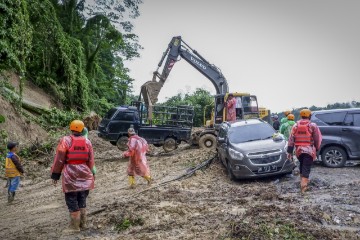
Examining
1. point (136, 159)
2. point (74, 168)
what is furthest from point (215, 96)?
point (74, 168)

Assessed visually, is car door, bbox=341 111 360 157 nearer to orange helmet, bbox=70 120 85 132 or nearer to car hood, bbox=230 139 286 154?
car hood, bbox=230 139 286 154

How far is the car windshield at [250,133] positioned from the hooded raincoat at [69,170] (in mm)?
5704

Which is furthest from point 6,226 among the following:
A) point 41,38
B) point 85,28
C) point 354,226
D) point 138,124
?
point 85,28

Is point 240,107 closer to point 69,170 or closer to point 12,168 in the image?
point 12,168

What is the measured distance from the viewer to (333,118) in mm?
12188

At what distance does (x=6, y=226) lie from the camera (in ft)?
24.9

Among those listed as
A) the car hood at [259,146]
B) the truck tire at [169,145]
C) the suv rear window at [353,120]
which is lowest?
the truck tire at [169,145]

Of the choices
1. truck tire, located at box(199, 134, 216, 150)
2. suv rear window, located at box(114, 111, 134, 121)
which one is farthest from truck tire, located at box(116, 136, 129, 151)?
truck tire, located at box(199, 134, 216, 150)

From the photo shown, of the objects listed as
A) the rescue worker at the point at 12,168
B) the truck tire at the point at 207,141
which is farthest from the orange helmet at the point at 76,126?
the truck tire at the point at 207,141

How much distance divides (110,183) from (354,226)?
298 inches

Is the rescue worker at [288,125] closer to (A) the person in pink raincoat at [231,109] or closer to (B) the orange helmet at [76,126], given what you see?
(A) the person in pink raincoat at [231,109]

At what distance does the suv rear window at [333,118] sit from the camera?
39.7 feet

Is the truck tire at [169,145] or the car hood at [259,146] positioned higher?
the car hood at [259,146]

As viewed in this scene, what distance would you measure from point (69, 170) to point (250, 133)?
Answer: 6.49 m
